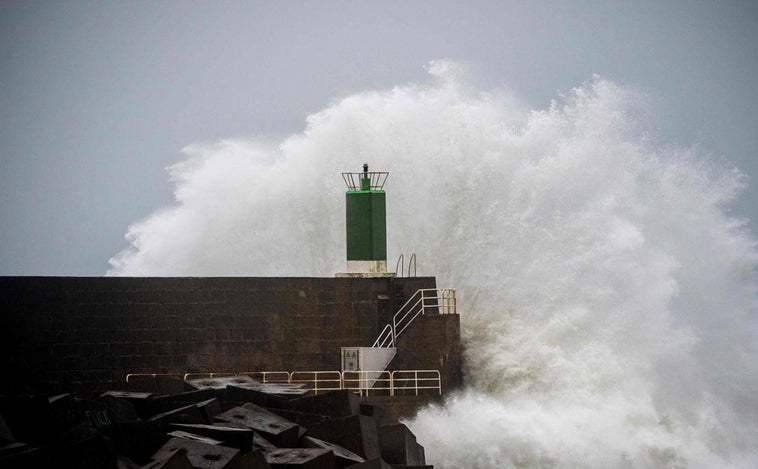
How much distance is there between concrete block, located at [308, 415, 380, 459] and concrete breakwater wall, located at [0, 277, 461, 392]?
3891 millimetres

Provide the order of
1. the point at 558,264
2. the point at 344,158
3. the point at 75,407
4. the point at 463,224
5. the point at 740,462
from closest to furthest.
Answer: the point at 75,407
the point at 740,462
the point at 558,264
the point at 463,224
the point at 344,158

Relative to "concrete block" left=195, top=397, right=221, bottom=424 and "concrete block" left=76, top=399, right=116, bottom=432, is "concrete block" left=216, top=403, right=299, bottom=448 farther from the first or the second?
"concrete block" left=76, top=399, right=116, bottom=432

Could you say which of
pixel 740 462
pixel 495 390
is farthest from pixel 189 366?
pixel 740 462

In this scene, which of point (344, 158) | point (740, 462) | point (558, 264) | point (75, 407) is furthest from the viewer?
point (344, 158)

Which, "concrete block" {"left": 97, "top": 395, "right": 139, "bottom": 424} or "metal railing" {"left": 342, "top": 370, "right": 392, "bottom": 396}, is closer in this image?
"concrete block" {"left": 97, "top": 395, "right": 139, "bottom": 424}

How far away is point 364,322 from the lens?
2075 centimetres

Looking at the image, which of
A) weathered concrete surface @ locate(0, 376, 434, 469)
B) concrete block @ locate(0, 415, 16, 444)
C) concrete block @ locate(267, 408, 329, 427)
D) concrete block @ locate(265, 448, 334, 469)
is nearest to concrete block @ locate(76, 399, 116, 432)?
weathered concrete surface @ locate(0, 376, 434, 469)

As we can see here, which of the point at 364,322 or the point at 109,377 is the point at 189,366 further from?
the point at 364,322

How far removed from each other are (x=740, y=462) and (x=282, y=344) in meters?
6.22

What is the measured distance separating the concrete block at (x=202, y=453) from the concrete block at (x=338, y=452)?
4.60ft

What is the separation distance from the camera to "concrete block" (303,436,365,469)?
15.1m

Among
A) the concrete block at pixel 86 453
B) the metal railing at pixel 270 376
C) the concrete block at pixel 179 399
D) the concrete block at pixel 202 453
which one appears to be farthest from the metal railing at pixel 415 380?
the concrete block at pixel 86 453

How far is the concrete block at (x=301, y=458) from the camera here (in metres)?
14.1

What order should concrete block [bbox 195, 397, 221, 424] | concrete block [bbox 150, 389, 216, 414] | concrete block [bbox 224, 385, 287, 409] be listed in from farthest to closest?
concrete block [bbox 224, 385, 287, 409] → concrete block [bbox 150, 389, 216, 414] → concrete block [bbox 195, 397, 221, 424]
